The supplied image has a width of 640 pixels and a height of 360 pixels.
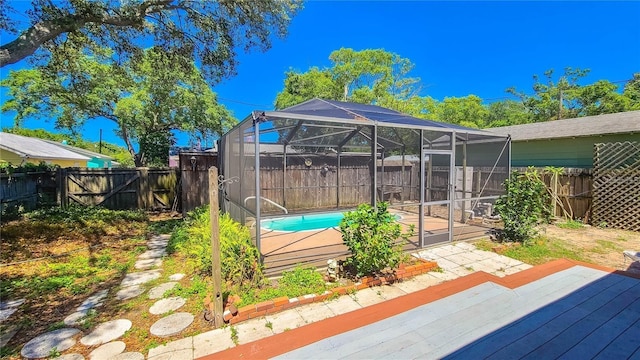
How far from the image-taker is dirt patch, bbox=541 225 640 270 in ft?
14.3

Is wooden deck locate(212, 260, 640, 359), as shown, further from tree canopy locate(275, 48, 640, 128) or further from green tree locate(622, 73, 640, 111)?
green tree locate(622, 73, 640, 111)

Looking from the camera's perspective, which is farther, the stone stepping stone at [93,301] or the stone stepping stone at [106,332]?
the stone stepping stone at [93,301]

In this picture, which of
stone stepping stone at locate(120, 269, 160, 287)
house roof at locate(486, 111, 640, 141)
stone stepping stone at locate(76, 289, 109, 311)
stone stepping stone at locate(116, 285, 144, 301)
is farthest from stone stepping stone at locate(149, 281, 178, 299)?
house roof at locate(486, 111, 640, 141)

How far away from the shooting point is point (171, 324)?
8.81ft

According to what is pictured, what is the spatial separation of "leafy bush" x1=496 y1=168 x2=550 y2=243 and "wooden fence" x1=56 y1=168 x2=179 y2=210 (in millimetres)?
9014

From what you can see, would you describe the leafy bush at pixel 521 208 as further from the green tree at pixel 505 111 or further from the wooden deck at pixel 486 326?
the green tree at pixel 505 111

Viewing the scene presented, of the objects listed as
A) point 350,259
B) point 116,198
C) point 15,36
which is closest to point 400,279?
point 350,259

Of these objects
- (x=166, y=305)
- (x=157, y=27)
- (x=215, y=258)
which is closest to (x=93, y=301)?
(x=166, y=305)

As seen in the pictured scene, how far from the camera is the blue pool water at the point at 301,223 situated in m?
7.14

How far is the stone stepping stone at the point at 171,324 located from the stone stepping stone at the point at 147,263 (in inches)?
73.1

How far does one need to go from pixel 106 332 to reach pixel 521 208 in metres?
6.31

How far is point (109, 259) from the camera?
15.1ft

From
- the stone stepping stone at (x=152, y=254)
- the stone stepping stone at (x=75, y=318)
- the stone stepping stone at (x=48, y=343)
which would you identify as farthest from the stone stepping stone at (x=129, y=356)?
the stone stepping stone at (x=152, y=254)

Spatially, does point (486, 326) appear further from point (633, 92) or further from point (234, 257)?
point (633, 92)
